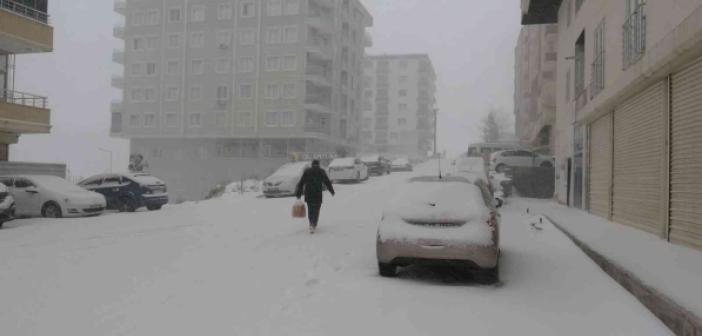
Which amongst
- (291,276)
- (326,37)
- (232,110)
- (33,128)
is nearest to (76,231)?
(291,276)

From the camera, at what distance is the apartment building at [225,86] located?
51438mm

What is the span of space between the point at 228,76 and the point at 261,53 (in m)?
4.25

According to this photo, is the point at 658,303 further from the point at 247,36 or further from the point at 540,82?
the point at 247,36

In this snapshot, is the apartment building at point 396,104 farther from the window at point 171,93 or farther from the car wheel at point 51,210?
the car wheel at point 51,210

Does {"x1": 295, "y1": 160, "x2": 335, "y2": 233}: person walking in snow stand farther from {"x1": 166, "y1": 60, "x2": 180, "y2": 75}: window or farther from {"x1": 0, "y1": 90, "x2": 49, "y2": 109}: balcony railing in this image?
{"x1": 166, "y1": 60, "x2": 180, "y2": 75}: window

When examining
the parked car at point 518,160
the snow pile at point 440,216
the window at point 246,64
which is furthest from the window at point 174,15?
the snow pile at point 440,216

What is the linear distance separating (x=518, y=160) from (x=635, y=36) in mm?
16548

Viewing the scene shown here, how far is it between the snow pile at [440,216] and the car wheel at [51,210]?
1244 centimetres

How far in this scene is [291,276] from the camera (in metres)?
7.26

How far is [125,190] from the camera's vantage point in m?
18.1

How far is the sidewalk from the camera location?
205 inches

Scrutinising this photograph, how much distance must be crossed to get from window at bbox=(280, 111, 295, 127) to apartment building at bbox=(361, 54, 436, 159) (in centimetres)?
5081

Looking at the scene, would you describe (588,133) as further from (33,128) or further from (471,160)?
(33,128)

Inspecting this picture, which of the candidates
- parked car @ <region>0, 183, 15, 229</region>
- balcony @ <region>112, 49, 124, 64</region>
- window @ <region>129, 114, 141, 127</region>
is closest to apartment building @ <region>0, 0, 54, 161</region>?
parked car @ <region>0, 183, 15, 229</region>
